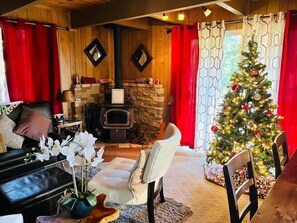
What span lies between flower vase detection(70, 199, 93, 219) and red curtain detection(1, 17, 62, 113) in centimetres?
280

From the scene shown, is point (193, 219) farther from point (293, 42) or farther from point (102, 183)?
point (293, 42)

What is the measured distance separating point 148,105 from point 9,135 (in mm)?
2561

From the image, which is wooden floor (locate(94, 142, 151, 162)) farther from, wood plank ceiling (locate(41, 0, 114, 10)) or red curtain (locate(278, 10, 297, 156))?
wood plank ceiling (locate(41, 0, 114, 10))

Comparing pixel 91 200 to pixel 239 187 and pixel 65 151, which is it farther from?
pixel 239 187

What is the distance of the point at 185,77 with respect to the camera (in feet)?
14.3

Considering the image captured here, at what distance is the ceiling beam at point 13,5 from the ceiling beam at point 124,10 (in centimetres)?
118

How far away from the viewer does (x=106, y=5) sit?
373 cm

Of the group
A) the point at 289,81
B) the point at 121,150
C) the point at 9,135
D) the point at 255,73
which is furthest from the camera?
the point at 121,150

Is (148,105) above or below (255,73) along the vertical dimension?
below

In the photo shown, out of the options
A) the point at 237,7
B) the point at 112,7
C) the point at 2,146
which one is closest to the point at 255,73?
the point at 237,7

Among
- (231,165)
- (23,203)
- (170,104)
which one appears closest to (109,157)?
(170,104)

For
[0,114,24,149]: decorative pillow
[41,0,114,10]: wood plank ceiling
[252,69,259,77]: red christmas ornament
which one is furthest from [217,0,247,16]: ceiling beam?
[0,114,24,149]: decorative pillow

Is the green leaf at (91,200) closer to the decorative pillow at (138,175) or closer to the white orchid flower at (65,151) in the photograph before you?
the white orchid flower at (65,151)

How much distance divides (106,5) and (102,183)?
273 centimetres
